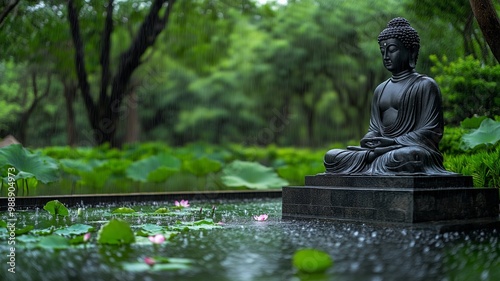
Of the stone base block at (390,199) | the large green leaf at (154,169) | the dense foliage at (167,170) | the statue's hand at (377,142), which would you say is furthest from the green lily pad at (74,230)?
the large green leaf at (154,169)

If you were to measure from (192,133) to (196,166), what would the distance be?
70.5 feet

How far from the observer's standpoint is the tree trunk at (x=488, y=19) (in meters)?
9.15

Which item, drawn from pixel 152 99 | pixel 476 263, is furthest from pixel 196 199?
pixel 152 99

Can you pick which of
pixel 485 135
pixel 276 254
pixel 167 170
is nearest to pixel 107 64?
pixel 167 170

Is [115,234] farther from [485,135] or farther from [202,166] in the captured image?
[202,166]

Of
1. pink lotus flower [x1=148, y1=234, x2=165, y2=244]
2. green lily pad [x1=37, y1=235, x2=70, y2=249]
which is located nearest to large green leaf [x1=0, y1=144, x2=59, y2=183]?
green lily pad [x1=37, y1=235, x2=70, y2=249]

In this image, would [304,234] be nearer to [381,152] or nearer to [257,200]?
[381,152]

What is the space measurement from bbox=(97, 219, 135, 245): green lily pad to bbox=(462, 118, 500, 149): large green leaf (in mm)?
6305

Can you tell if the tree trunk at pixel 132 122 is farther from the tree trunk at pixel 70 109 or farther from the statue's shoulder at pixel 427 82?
the statue's shoulder at pixel 427 82

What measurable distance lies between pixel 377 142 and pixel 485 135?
115 inches

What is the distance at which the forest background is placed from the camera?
55.6ft

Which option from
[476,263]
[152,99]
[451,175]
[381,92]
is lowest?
[476,263]

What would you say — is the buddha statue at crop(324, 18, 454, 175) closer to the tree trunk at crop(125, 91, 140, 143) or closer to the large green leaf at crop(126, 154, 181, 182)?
the large green leaf at crop(126, 154, 181, 182)

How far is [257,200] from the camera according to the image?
12102 millimetres
